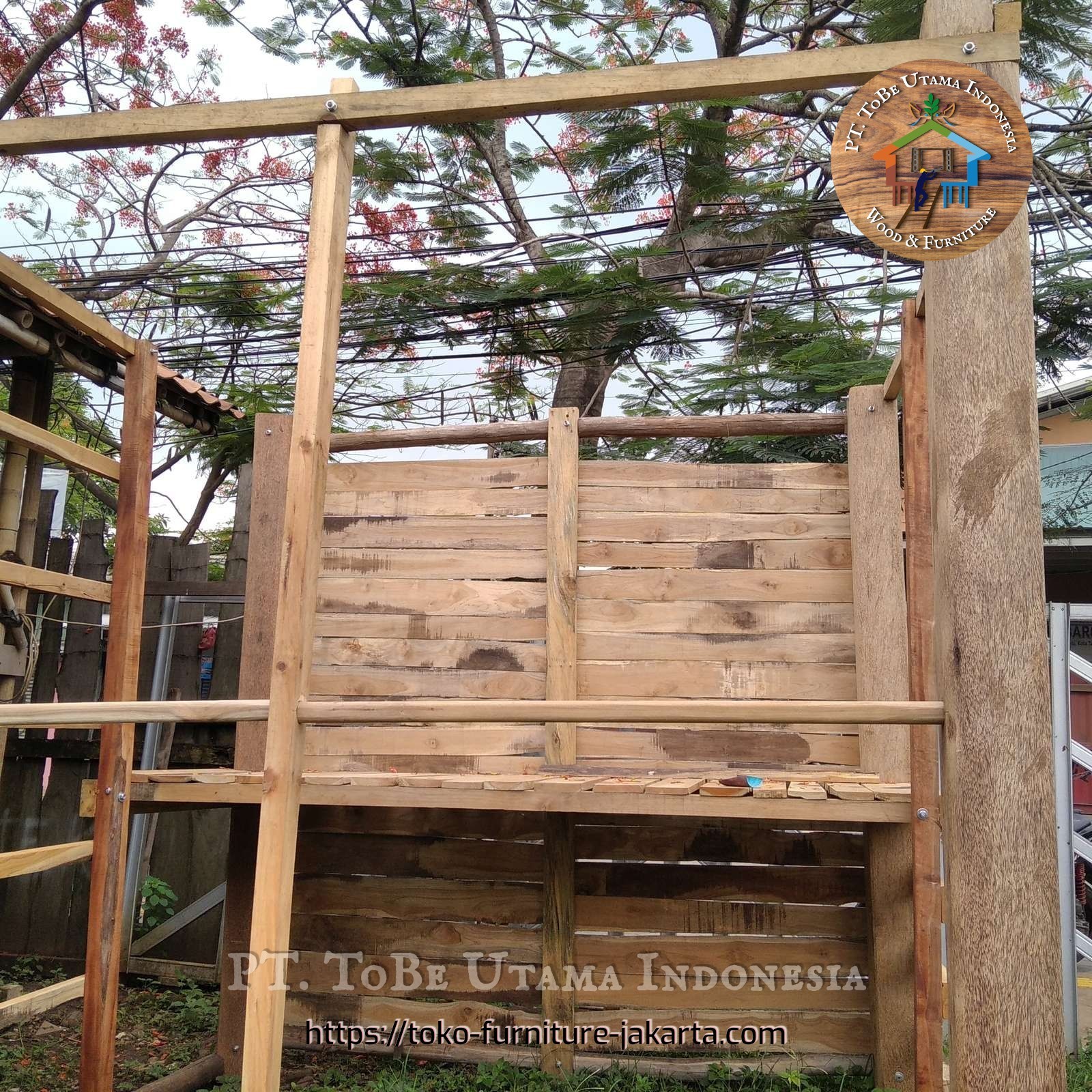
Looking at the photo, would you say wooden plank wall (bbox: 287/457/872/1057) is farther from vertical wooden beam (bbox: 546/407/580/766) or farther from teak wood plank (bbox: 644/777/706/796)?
teak wood plank (bbox: 644/777/706/796)

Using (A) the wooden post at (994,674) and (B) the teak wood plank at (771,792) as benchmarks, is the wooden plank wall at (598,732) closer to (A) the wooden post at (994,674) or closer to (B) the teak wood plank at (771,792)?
(B) the teak wood plank at (771,792)

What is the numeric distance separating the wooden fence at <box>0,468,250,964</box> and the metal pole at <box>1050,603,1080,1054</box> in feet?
14.3

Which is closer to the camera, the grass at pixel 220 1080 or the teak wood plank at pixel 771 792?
the teak wood plank at pixel 771 792

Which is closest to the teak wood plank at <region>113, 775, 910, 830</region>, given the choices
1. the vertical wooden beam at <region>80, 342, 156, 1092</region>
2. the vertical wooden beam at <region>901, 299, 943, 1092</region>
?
the vertical wooden beam at <region>901, 299, 943, 1092</region>

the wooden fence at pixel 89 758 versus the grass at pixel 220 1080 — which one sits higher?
the wooden fence at pixel 89 758

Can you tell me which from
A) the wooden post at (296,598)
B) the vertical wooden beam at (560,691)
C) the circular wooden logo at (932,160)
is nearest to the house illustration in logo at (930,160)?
the circular wooden logo at (932,160)

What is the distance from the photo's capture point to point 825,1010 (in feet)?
13.0

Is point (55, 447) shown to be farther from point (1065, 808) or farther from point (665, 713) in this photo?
point (1065, 808)

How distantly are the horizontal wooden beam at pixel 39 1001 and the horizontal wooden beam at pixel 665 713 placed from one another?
2.31 metres

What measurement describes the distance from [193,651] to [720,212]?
453 centimetres

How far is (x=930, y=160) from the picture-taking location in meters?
2.39

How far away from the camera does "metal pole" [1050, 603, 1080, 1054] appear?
4.48 m

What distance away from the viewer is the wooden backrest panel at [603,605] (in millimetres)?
4000

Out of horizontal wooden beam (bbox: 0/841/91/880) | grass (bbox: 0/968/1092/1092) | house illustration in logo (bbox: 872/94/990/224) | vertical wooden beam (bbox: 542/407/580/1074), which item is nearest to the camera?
house illustration in logo (bbox: 872/94/990/224)
